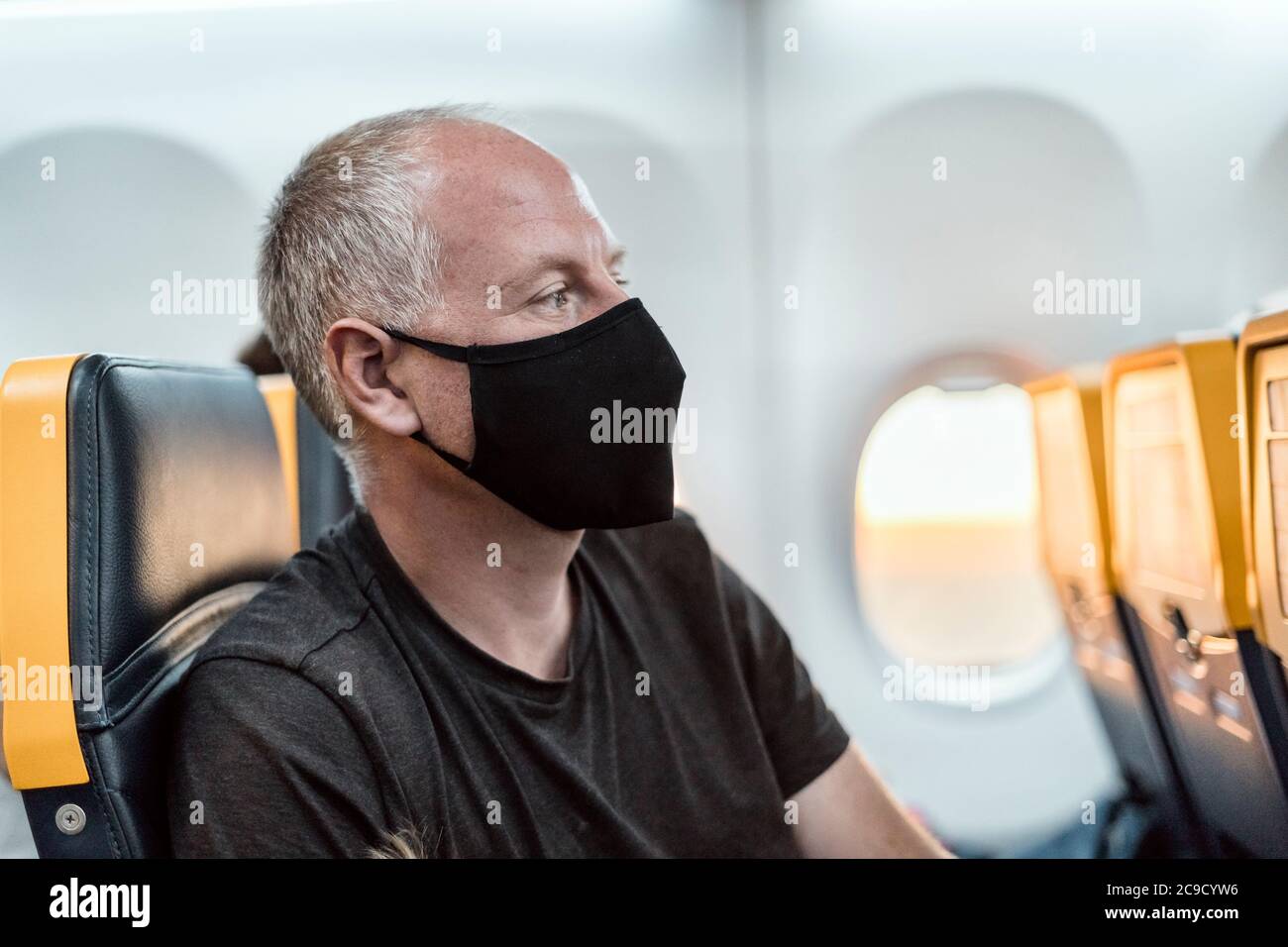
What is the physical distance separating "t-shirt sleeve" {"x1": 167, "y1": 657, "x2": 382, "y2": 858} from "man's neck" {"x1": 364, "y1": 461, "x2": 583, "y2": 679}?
244mm

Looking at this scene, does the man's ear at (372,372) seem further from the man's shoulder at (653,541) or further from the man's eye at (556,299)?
the man's shoulder at (653,541)

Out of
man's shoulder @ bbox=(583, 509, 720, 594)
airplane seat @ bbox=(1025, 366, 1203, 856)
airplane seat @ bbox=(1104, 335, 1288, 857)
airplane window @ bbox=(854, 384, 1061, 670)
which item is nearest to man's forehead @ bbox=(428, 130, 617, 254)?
man's shoulder @ bbox=(583, 509, 720, 594)

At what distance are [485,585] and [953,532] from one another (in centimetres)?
209

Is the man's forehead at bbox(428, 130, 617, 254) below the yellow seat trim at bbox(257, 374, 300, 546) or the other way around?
the other way around

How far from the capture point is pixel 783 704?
5.04 feet

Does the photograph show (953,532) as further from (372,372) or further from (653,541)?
(372,372)

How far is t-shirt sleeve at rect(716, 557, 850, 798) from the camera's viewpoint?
1.52 meters

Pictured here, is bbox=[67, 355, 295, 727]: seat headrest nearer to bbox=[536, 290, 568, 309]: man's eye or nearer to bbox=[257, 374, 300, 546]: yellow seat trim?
bbox=[257, 374, 300, 546]: yellow seat trim

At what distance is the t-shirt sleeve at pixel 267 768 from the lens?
1.14 meters

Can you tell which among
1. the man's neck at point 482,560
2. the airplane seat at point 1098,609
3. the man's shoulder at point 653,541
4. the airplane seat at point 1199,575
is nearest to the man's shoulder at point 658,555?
the man's shoulder at point 653,541

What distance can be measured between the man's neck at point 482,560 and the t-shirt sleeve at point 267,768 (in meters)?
0.24

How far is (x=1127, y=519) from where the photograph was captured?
181 cm
